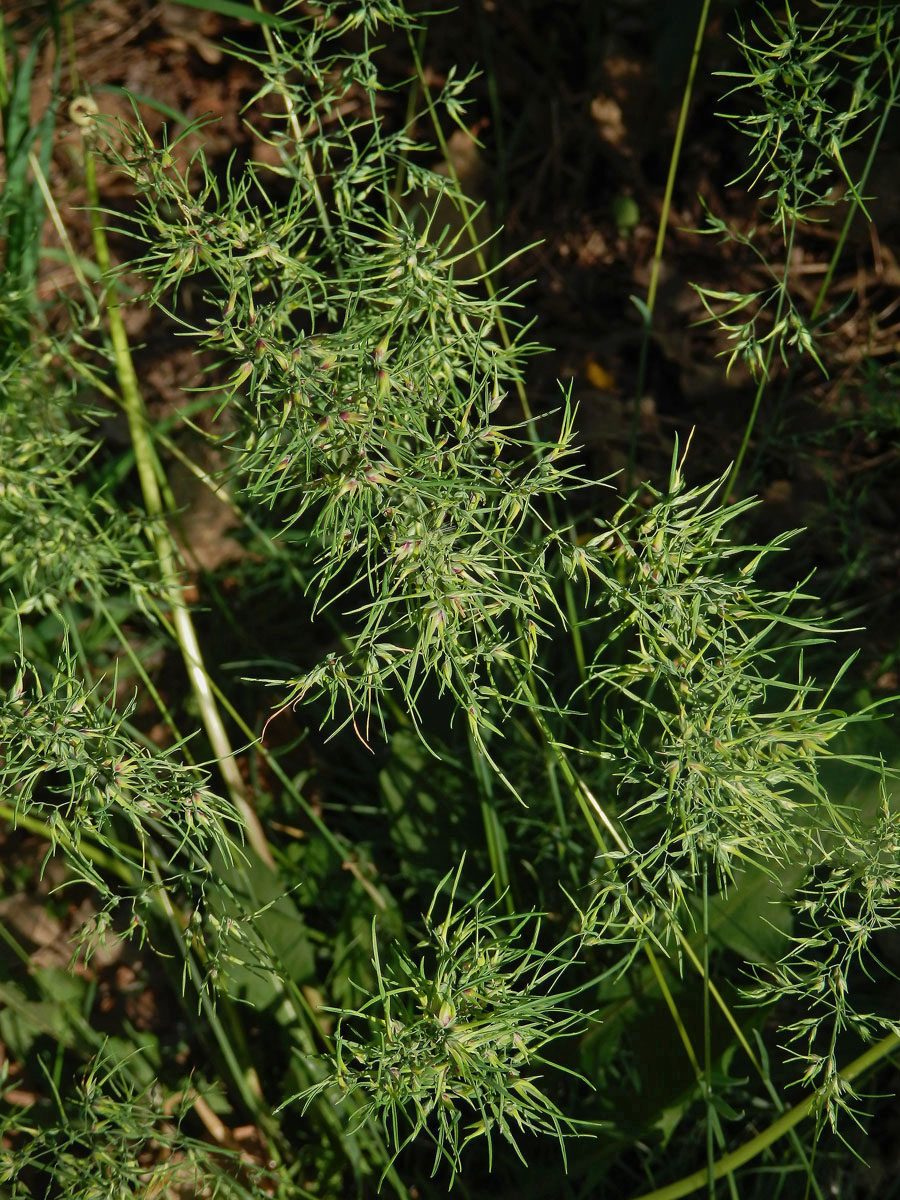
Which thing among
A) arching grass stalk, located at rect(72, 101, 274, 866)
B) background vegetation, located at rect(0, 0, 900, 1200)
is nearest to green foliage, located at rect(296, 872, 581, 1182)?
background vegetation, located at rect(0, 0, 900, 1200)

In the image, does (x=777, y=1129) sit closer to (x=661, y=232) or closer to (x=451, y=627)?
(x=451, y=627)

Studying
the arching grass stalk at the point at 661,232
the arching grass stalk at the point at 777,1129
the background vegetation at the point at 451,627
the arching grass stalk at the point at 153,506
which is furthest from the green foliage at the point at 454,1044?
the arching grass stalk at the point at 661,232

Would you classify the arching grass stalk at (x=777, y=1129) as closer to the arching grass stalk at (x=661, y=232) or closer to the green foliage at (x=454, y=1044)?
the green foliage at (x=454, y=1044)

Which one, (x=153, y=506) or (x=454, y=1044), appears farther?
(x=153, y=506)

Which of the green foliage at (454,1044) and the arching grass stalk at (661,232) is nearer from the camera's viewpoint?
the green foliage at (454,1044)

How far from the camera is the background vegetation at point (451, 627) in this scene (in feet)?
3.14

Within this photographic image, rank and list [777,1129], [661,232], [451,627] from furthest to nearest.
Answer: [661,232] → [777,1129] → [451,627]

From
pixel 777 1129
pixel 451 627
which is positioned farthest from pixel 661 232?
pixel 777 1129

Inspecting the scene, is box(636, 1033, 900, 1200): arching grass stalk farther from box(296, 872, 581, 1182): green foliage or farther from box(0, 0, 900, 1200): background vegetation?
box(296, 872, 581, 1182): green foliage

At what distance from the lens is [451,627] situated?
2.95 feet

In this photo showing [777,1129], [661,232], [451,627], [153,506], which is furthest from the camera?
[153,506]

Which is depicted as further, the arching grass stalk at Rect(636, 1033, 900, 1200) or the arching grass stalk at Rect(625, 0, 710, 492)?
the arching grass stalk at Rect(625, 0, 710, 492)

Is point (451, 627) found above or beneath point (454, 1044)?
above

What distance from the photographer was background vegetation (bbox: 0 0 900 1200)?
956mm
